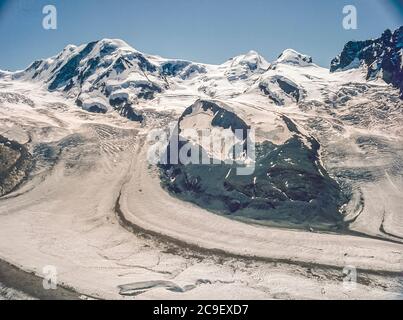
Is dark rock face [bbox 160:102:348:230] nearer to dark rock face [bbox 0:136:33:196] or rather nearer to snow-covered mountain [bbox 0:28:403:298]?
snow-covered mountain [bbox 0:28:403:298]

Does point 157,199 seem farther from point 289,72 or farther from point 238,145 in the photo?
point 289,72

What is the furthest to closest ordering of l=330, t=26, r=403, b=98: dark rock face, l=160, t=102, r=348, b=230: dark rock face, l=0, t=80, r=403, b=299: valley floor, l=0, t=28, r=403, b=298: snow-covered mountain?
l=330, t=26, r=403, b=98: dark rock face, l=160, t=102, r=348, b=230: dark rock face, l=0, t=28, r=403, b=298: snow-covered mountain, l=0, t=80, r=403, b=299: valley floor

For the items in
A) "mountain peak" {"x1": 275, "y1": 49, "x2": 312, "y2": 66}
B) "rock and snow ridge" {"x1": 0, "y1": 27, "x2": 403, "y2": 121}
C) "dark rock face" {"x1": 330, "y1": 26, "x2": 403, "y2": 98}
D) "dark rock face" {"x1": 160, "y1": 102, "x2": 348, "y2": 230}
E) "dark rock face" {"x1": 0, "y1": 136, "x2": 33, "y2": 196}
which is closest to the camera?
"dark rock face" {"x1": 160, "y1": 102, "x2": 348, "y2": 230}

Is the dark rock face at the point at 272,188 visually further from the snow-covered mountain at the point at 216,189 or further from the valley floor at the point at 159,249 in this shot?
the valley floor at the point at 159,249

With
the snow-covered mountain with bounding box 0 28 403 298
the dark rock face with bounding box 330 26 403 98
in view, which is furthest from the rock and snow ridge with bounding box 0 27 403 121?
the snow-covered mountain with bounding box 0 28 403 298

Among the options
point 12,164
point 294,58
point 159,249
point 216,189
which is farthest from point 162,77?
point 159,249

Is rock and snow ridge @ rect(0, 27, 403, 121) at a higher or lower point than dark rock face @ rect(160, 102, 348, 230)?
higher
